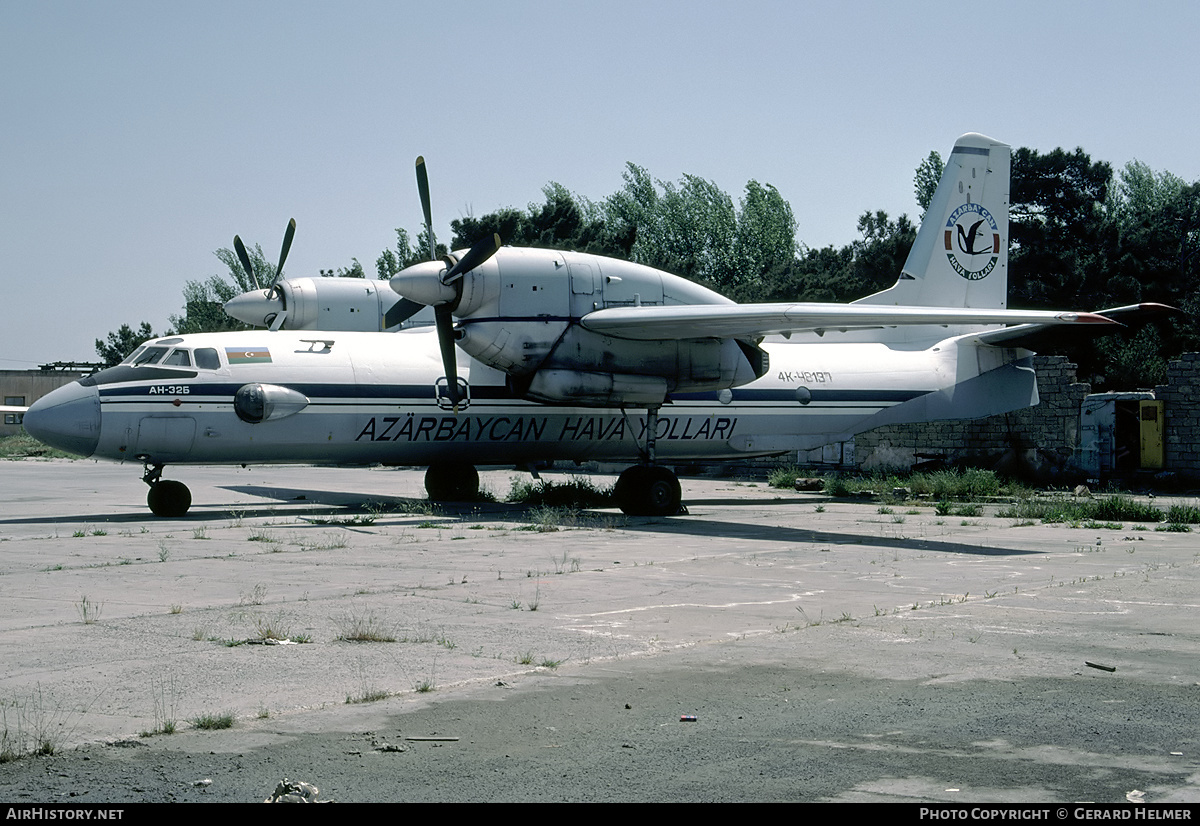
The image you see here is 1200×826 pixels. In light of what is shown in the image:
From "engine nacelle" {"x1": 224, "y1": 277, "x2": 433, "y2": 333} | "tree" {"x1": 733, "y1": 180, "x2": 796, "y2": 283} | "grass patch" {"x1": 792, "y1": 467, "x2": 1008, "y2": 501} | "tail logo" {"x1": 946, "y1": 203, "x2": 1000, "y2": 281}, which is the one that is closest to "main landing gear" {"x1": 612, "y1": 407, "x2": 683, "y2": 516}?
"engine nacelle" {"x1": 224, "y1": 277, "x2": 433, "y2": 333}

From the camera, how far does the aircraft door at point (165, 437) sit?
781 inches

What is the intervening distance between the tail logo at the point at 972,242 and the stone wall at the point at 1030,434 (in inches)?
174

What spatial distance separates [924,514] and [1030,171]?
50763 mm

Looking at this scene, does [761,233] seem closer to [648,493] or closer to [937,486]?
[937,486]

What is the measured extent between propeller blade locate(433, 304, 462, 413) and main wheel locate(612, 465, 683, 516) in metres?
3.49

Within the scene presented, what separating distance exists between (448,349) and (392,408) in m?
1.62

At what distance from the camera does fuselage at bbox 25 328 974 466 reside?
1994cm

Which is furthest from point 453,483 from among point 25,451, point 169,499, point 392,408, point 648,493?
point 25,451

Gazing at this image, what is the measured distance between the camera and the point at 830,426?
26109 millimetres

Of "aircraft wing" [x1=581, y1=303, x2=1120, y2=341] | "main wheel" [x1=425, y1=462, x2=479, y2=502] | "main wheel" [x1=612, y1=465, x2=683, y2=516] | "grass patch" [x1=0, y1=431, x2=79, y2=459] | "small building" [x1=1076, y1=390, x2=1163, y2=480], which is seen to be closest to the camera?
"aircraft wing" [x1=581, y1=303, x2=1120, y2=341]

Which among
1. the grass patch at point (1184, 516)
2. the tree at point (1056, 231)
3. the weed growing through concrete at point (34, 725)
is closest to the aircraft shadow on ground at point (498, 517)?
the grass patch at point (1184, 516)

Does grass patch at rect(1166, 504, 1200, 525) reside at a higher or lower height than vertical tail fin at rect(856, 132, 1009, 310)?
lower

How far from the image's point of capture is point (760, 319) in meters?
20.2

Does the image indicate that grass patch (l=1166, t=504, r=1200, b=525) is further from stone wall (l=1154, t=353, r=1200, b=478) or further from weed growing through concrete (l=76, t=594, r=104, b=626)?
weed growing through concrete (l=76, t=594, r=104, b=626)
